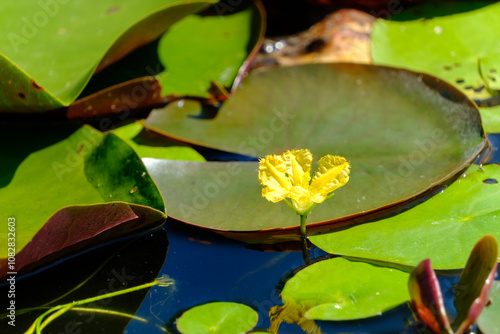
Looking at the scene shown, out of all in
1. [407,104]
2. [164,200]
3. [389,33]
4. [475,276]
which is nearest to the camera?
[475,276]

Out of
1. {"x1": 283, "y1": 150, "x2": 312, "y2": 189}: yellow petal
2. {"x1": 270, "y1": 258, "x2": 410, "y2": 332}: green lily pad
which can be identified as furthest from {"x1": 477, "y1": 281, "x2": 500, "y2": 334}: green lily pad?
{"x1": 283, "y1": 150, "x2": 312, "y2": 189}: yellow petal

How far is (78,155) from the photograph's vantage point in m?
1.60

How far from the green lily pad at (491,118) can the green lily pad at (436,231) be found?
0.29 metres

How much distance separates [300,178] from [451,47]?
1246 millimetres

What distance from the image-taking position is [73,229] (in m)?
1.28

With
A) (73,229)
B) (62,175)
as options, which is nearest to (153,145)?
(62,175)

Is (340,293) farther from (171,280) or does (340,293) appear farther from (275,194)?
(171,280)

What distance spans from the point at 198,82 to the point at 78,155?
1.87 feet

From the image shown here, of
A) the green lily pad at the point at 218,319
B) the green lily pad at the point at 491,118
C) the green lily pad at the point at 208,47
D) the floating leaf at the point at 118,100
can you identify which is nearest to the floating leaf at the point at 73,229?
the green lily pad at the point at 218,319

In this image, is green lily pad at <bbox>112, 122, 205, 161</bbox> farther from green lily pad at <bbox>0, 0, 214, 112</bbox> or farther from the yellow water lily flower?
the yellow water lily flower

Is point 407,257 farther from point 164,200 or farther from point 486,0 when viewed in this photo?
point 486,0

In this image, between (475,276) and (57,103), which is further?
(57,103)

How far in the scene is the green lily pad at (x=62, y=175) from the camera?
4.64 ft

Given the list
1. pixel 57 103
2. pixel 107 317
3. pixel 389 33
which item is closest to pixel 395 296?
pixel 107 317
